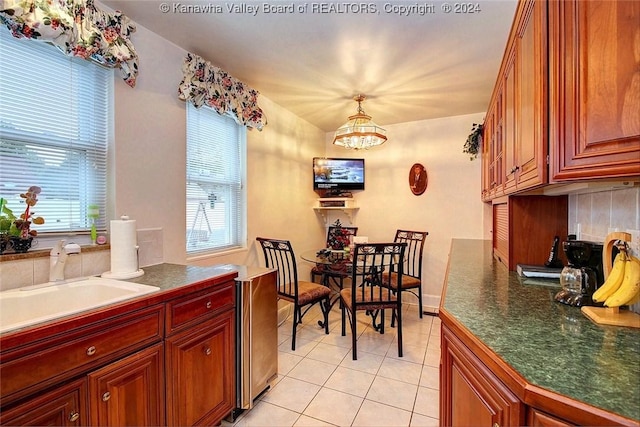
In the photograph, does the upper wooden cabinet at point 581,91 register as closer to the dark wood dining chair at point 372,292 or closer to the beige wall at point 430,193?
the dark wood dining chair at point 372,292

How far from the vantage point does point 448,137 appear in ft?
12.1

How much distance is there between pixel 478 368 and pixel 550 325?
12.8 inches

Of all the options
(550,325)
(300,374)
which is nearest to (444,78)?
(550,325)

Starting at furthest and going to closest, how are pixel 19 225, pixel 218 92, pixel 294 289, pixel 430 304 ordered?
pixel 430 304
pixel 294 289
pixel 218 92
pixel 19 225

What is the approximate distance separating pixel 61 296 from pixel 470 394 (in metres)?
1.76

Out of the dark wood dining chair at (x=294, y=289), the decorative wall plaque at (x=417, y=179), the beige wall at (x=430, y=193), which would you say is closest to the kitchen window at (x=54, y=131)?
the dark wood dining chair at (x=294, y=289)

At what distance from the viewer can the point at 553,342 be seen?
852 millimetres

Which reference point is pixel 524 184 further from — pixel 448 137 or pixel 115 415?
pixel 448 137

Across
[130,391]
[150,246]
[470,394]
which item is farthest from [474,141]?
[130,391]

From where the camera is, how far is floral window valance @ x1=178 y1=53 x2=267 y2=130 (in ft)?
7.05

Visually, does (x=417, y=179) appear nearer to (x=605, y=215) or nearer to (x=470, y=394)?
(x=605, y=215)

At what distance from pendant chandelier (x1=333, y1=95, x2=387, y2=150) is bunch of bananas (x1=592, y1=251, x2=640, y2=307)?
6.97ft

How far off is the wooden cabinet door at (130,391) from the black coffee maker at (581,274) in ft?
5.74

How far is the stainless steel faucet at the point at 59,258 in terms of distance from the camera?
143 centimetres
